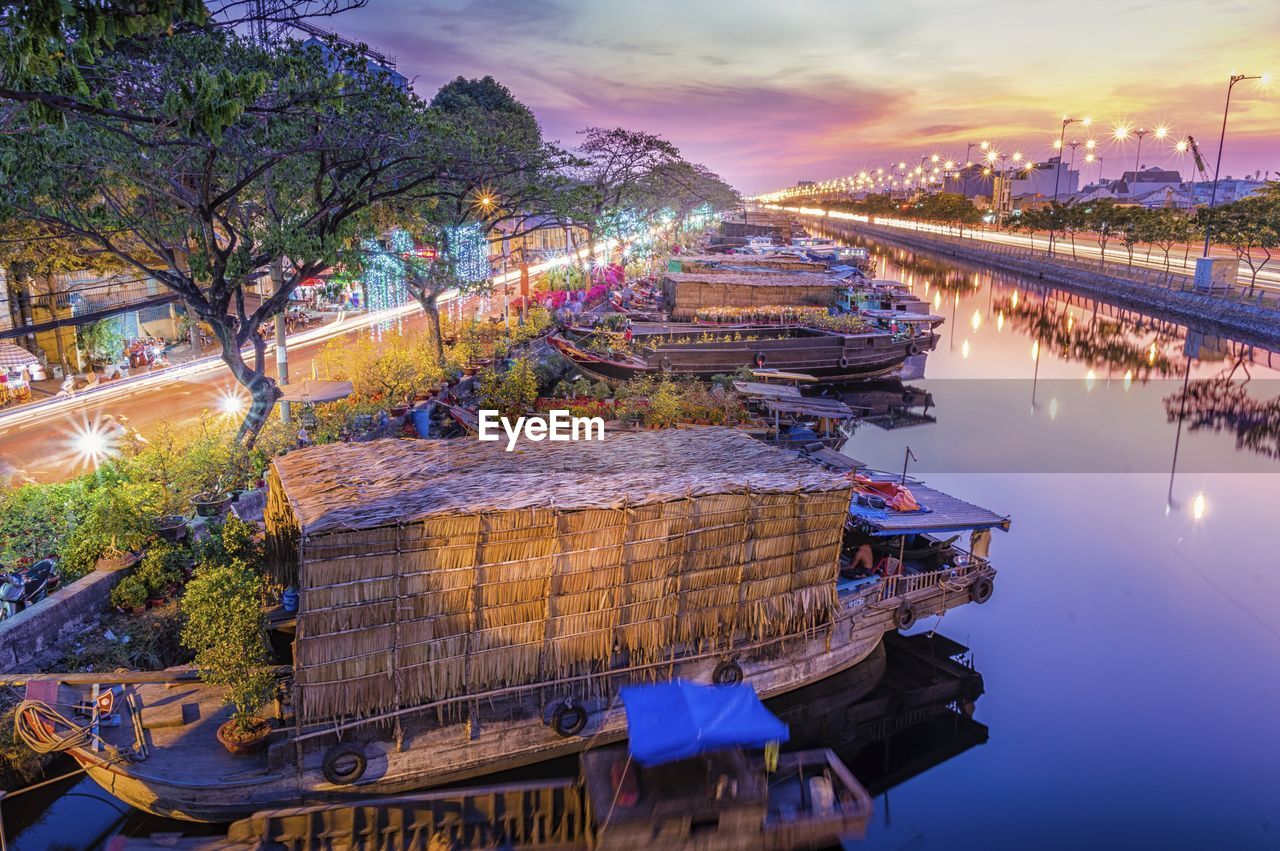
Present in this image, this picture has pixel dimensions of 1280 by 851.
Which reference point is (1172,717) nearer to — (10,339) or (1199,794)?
(1199,794)

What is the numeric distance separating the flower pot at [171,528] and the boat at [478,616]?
2.01m

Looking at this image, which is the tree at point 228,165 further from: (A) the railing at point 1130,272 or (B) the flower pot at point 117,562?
(A) the railing at point 1130,272

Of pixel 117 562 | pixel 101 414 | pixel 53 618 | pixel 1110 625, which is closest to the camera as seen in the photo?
pixel 53 618

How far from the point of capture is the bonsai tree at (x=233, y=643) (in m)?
10.1

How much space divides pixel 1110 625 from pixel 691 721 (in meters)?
13.6

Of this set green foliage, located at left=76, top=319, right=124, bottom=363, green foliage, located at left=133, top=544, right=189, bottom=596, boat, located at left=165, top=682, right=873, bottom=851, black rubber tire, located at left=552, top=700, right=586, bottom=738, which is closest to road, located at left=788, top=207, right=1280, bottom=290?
boat, located at left=165, top=682, right=873, bottom=851

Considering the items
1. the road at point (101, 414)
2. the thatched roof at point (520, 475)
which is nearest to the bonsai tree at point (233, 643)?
the thatched roof at point (520, 475)

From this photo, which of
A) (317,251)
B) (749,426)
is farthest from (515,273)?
(317,251)

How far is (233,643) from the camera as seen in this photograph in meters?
10.1

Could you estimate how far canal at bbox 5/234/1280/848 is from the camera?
13102mm

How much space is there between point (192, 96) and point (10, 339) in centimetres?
2738

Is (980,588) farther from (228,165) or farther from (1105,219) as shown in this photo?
(1105,219)

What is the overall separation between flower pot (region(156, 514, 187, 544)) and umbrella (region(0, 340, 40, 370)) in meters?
16.1

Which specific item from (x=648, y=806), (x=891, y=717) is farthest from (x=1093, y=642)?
(x=648, y=806)
